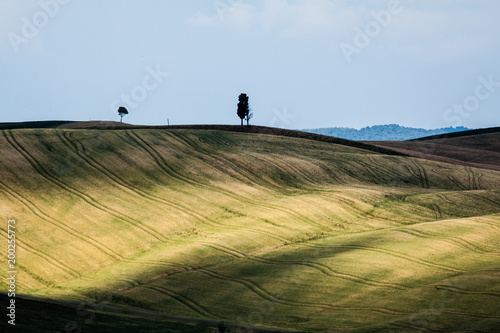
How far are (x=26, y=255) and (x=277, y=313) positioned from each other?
1182 centimetres

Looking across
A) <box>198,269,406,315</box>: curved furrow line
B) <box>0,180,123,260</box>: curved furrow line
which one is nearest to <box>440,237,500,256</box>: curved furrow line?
<box>198,269,406,315</box>: curved furrow line

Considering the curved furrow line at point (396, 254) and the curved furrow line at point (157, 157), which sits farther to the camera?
the curved furrow line at point (157, 157)

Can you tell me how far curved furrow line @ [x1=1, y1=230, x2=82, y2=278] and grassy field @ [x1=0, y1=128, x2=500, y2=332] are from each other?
0.33 feet

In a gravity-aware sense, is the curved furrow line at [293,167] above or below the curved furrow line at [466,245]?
above

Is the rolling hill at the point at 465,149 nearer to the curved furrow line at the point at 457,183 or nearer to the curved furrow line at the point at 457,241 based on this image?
the curved furrow line at the point at 457,183

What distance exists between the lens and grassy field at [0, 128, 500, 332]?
792 inches

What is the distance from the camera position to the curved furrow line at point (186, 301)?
19.8 m

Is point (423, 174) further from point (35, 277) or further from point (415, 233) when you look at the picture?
point (35, 277)

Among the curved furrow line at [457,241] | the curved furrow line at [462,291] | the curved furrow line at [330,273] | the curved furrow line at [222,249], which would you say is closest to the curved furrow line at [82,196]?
the curved furrow line at [222,249]

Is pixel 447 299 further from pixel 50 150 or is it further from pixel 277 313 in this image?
pixel 50 150

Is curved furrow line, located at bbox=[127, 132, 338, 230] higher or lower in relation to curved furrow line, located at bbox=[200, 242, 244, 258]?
higher

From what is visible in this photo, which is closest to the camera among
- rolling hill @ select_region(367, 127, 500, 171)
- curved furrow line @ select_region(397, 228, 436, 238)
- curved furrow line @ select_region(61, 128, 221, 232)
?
curved furrow line @ select_region(397, 228, 436, 238)

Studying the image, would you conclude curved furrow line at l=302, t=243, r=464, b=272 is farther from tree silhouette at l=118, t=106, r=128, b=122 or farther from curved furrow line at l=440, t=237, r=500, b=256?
tree silhouette at l=118, t=106, r=128, b=122

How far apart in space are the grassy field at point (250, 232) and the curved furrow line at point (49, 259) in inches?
4.0
